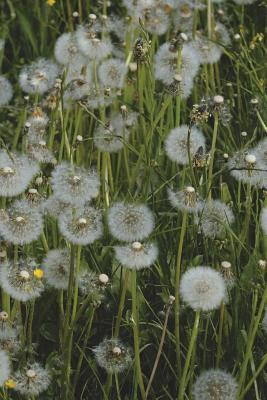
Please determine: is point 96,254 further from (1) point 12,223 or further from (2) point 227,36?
(2) point 227,36

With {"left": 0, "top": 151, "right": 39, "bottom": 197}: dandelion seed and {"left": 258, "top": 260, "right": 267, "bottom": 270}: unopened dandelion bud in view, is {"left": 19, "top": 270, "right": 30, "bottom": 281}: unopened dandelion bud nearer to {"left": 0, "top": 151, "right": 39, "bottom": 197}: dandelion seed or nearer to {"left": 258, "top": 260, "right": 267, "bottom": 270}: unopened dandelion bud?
{"left": 0, "top": 151, "right": 39, "bottom": 197}: dandelion seed

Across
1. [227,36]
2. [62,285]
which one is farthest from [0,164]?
[227,36]

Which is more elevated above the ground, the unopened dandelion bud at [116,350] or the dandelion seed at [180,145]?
the dandelion seed at [180,145]

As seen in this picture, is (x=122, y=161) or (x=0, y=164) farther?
(x=122, y=161)

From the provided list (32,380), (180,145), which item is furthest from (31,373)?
(180,145)

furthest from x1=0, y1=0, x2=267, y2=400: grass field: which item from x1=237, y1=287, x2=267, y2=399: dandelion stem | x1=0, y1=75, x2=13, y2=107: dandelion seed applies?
x1=0, y1=75, x2=13, y2=107: dandelion seed

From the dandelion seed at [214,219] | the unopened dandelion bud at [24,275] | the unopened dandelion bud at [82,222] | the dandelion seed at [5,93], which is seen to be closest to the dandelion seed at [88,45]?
the dandelion seed at [5,93]

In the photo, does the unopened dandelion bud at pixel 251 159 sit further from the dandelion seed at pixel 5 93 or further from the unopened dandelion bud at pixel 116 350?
the dandelion seed at pixel 5 93
